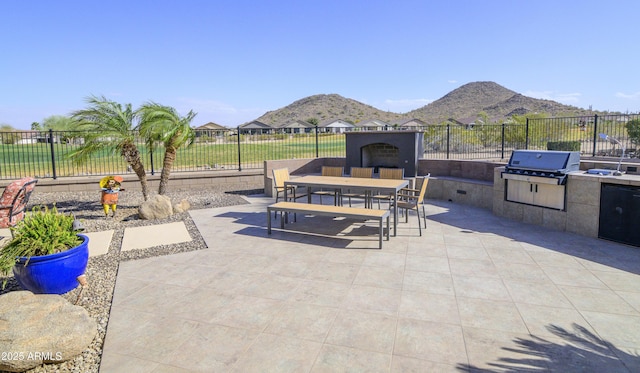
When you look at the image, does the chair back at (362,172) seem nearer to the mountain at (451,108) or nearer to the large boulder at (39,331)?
the large boulder at (39,331)

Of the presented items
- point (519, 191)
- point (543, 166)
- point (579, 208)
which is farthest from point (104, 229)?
point (579, 208)

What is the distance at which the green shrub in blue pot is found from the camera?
4148mm

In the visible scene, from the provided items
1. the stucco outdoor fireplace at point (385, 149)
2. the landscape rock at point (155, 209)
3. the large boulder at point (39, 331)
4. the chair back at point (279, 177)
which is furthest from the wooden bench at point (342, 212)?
the stucco outdoor fireplace at point (385, 149)

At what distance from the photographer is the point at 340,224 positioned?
7.71m

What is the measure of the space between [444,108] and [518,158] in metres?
83.3

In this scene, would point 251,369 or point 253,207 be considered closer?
point 251,369

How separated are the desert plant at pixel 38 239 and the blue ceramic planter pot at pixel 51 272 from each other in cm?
12

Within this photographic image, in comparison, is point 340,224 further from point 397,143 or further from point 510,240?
point 397,143

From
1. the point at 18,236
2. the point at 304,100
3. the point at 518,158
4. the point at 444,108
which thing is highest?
A: the point at 304,100

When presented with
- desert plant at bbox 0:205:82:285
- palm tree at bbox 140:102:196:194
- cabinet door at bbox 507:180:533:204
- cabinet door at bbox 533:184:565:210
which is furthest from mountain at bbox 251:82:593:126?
desert plant at bbox 0:205:82:285

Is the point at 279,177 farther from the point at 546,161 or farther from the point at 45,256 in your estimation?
the point at 546,161

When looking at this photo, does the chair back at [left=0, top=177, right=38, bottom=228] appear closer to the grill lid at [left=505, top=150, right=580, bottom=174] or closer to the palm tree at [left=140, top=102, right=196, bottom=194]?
the palm tree at [left=140, top=102, right=196, bottom=194]

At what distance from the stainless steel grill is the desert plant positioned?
7.60 metres

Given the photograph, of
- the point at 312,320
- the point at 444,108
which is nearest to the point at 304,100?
the point at 444,108
